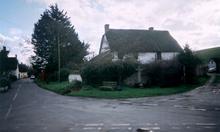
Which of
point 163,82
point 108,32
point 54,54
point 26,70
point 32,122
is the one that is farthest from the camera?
point 26,70

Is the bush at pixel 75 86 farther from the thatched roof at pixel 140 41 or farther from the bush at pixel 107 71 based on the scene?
the thatched roof at pixel 140 41

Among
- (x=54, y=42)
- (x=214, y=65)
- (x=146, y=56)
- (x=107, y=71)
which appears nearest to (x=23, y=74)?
(x=54, y=42)

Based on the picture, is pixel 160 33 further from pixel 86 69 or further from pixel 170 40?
pixel 86 69

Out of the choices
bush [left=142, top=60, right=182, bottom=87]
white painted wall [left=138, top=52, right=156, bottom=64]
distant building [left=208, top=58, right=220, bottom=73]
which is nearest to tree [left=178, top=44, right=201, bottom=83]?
bush [left=142, top=60, right=182, bottom=87]

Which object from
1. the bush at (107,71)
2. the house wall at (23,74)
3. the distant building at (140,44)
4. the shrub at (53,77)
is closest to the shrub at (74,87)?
the bush at (107,71)

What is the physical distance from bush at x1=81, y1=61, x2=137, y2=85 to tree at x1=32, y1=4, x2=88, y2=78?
22269mm

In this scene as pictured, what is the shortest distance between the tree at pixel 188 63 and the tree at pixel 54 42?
27401 mm

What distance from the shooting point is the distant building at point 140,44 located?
1630 inches

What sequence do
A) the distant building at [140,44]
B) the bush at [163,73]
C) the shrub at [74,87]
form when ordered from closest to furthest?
the shrub at [74,87] → the bush at [163,73] → the distant building at [140,44]

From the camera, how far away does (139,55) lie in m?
42.6

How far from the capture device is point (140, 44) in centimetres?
4384

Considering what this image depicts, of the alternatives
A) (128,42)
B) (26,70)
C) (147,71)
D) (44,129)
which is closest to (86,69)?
(147,71)

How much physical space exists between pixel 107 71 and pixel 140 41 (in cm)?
1402

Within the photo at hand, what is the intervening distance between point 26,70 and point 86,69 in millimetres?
121016
